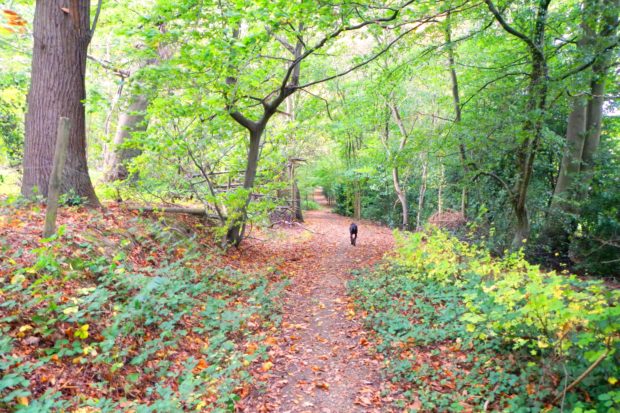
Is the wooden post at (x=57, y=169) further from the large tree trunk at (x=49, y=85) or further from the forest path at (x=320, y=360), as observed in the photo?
the forest path at (x=320, y=360)

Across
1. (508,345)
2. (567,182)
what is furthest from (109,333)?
(567,182)

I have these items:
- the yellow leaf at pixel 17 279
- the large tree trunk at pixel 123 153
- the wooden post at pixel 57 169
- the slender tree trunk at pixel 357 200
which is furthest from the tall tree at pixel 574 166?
the slender tree trunk at pixel 357 200

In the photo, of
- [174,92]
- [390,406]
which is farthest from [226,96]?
[390,406]

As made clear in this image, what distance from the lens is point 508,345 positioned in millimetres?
4223

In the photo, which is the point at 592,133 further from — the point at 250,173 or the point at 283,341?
the point at 283,341

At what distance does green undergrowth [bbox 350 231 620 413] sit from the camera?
3107 mm

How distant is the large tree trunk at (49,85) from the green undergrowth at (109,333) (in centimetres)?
129

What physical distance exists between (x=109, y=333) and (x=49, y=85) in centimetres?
528

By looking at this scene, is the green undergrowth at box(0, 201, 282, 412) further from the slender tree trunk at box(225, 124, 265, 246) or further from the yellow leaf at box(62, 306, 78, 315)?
the slender tree trunk at box(225, 124, 265, 246)

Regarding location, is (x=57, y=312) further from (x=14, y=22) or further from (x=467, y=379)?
(x=467, y=379)

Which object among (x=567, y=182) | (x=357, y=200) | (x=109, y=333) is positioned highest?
(x=567, y=182)

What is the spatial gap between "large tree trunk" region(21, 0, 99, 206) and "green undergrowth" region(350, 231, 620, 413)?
671 cm

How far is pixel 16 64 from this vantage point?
1130 centimetres

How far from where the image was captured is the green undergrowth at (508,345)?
122 inches
